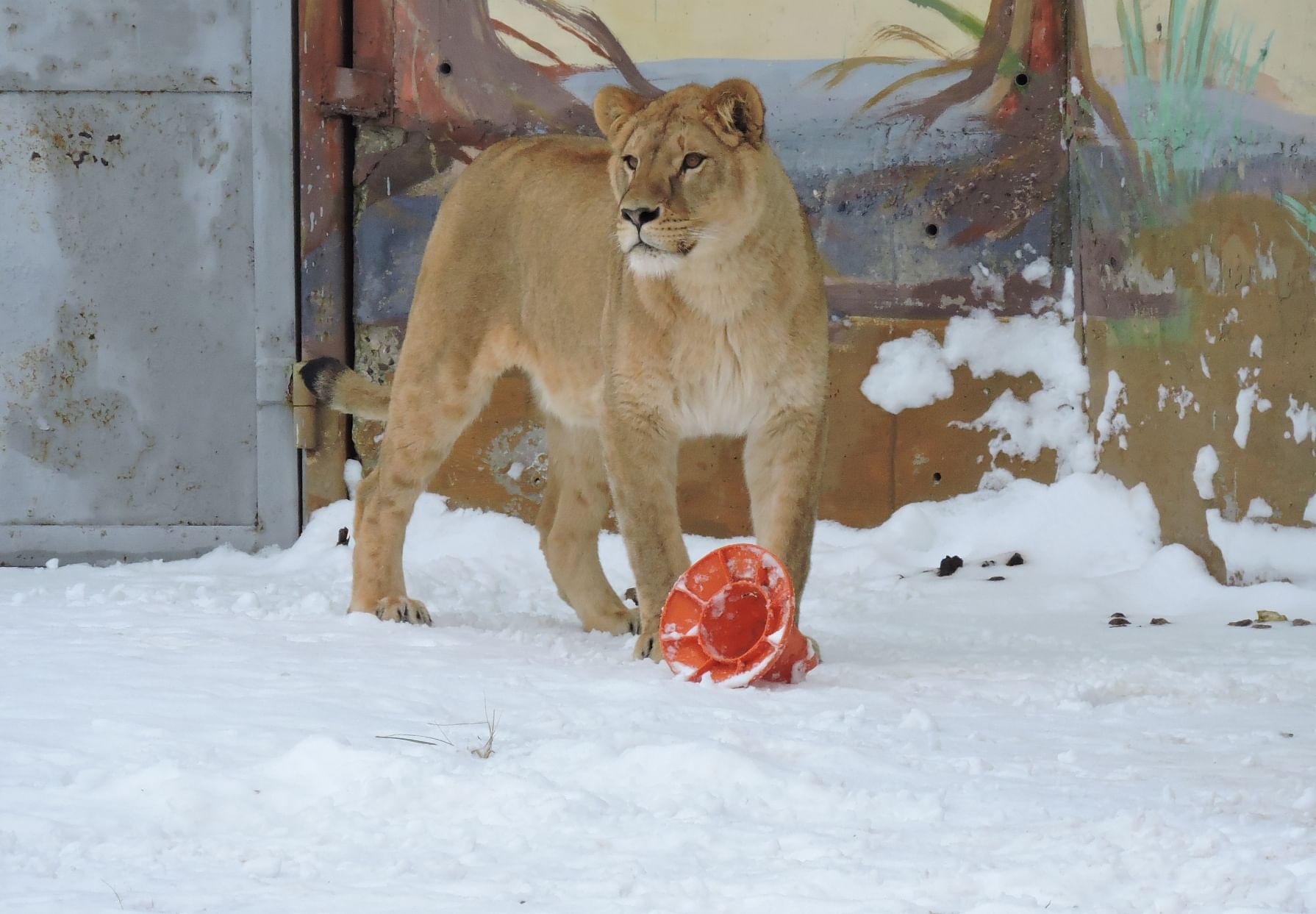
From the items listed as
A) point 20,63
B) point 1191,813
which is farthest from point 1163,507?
point 20,63

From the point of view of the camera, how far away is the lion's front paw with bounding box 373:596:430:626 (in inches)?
183

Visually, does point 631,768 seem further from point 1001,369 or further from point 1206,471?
point 1001,369

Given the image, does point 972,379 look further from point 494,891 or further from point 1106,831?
point 494,891

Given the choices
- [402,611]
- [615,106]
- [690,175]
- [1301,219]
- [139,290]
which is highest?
[615,106]

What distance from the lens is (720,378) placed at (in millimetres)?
4125

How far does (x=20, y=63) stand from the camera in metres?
6.33

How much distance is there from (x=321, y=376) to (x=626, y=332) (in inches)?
60.6

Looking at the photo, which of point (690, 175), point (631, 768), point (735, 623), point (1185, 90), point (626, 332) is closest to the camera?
point (631, 768)

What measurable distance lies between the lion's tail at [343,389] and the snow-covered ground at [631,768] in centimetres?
85

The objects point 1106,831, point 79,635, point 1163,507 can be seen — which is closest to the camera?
point 1106,831

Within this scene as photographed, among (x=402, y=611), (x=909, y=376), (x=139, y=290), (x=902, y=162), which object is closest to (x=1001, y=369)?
(x=909, y=376)

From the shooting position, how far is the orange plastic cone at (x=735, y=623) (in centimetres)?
360

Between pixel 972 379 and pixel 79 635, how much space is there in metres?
Result: 3.44

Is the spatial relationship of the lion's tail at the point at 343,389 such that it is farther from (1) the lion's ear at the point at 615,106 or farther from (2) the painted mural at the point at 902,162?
(1) the lion's ear at the point at 615,106
